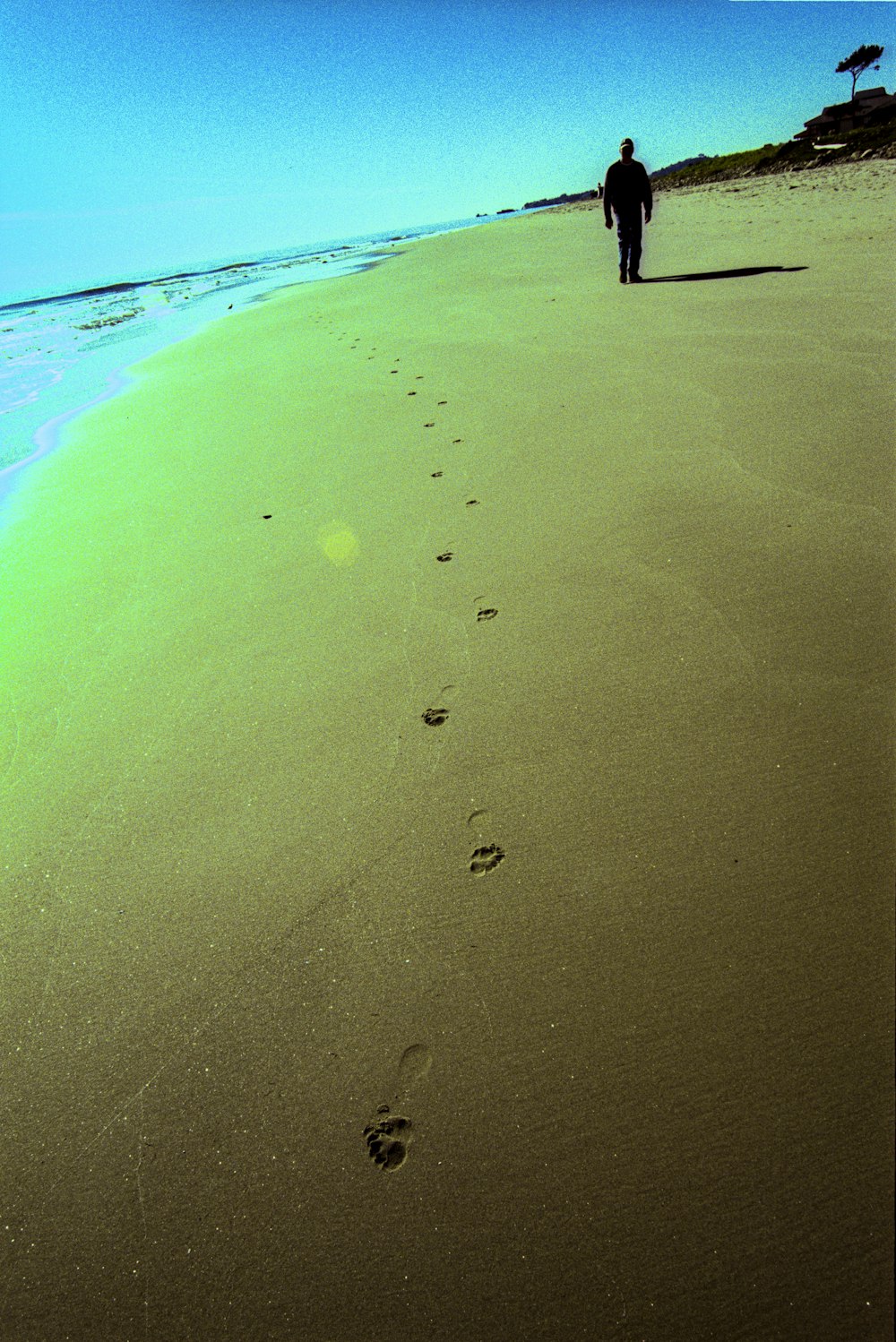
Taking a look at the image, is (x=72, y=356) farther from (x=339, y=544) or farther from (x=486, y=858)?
(x=486, y=858)

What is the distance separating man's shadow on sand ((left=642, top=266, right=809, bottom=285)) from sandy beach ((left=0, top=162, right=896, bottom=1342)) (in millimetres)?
4012

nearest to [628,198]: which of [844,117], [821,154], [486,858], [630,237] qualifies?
[630,237]

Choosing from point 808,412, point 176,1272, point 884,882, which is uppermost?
point 808,412

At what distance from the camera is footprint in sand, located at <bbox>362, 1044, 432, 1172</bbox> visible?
1.26 metres

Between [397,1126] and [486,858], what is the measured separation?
61 cm

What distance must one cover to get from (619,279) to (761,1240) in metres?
8.62

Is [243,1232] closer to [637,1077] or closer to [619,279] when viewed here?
[637,1077]

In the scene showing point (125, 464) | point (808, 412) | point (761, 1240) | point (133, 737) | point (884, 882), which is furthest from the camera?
point (125, 464)

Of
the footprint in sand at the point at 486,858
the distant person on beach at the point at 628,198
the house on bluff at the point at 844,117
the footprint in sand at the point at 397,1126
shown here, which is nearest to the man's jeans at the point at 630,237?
the distant person on beach at the point at 628,198

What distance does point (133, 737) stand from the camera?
7.46 feet

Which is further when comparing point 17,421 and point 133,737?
point 17,421

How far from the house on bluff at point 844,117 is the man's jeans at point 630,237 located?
91.4 ft

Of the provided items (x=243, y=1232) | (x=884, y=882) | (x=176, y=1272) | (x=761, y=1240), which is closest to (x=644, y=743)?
(x=884, y=882)

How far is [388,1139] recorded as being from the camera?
50.4 inches
